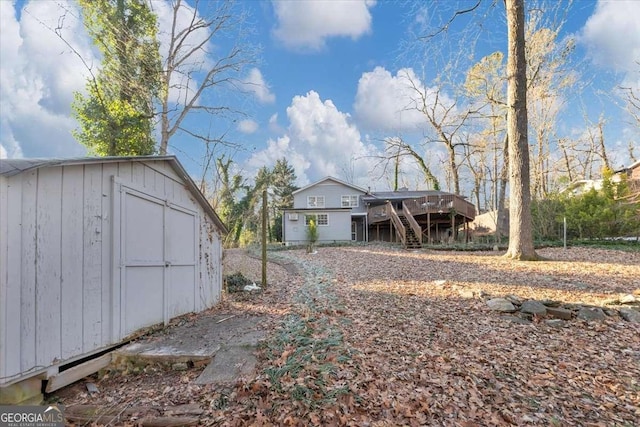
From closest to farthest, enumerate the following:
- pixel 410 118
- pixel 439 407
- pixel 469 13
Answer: pixel 439 407, pixel 469 13, pixel 410 118

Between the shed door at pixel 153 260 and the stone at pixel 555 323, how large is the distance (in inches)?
248

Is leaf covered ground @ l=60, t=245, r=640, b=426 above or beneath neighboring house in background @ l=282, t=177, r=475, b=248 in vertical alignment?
beneath

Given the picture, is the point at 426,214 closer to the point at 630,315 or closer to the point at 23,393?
the point at 630,315

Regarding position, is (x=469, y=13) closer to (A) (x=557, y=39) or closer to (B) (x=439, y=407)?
(A) (x=557, y=39)

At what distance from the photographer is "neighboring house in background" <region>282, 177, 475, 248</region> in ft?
63.2

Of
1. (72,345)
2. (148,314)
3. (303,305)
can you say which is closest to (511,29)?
(303,305)

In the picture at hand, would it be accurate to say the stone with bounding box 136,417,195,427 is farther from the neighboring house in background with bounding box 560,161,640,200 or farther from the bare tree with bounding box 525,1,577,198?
the neighboring house in background with bounding box 560,161,640,200

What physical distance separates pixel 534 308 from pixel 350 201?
21.2m

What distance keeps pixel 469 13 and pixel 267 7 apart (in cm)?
768

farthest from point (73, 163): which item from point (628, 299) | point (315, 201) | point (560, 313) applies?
point (315, 201)

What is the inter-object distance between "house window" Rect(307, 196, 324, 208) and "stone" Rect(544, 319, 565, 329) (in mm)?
21730

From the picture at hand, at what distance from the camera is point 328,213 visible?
24.4 meters

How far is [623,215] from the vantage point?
1465cm

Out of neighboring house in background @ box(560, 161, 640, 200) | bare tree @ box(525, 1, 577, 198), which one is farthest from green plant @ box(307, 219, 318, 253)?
neighboring house in background @ box(560, 161, 640, 200)
